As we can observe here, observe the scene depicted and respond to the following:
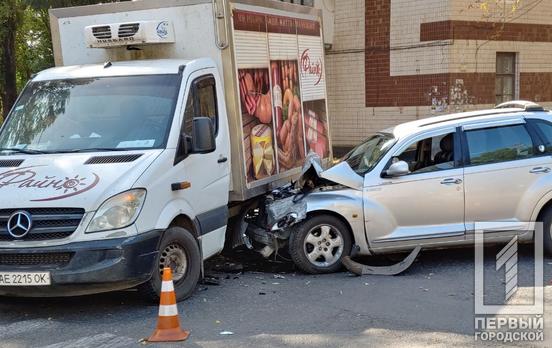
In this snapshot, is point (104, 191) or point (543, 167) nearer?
point (104, 191)

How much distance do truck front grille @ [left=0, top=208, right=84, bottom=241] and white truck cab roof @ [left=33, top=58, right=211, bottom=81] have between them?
1.88 metres

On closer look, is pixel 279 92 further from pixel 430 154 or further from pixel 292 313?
pixel 292 313

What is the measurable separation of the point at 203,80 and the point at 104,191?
6.29 ft

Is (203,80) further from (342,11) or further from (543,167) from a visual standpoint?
(342,11)

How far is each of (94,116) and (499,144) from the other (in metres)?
4.47

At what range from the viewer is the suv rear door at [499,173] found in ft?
23.6

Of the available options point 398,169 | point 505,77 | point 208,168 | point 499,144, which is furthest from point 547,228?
point 505,77

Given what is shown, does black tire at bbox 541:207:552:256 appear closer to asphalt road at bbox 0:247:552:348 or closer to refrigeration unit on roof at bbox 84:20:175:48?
asphalt road at bbox 0:247:552:348

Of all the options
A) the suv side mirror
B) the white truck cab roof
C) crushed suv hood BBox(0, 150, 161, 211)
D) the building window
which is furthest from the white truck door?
the building window

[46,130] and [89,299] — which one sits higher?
[46,130]

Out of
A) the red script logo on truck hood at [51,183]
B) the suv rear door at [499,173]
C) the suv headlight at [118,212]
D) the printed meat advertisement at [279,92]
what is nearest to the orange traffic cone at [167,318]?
the suv headlight at [118,212]

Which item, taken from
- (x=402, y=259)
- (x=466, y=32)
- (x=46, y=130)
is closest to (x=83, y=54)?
(x=46, y=130)

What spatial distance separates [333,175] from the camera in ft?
24.2

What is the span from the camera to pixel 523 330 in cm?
512
